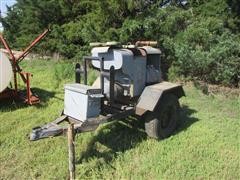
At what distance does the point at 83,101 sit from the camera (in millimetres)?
4695

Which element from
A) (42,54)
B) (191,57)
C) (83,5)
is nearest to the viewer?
(191,57)

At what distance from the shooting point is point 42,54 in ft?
46.3

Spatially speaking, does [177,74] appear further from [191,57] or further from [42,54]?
[42,54]

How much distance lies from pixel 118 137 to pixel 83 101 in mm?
1240

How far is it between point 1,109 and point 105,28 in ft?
14.1

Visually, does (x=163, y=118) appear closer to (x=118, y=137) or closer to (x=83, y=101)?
(x=118, y=137)

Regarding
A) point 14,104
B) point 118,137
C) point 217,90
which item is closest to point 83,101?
point 118,137

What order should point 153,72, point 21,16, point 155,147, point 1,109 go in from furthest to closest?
point 21,16 → point 1,109 → point 153,72 → point 155,147

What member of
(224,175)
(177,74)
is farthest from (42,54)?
(224,175)

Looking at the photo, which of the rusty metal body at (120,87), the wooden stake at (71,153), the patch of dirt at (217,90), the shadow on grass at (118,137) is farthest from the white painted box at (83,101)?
the patch of dirt at (217,90)

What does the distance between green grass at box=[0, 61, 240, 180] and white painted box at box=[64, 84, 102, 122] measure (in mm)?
664

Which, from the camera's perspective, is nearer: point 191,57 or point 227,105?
point 227,105

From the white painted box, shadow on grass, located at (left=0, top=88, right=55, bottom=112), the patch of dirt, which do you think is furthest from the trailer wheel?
shadow on grass, located at (left=0, top=88, right=55, bottom=112)

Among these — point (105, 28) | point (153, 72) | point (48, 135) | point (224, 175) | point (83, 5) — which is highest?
point (83, 5)
